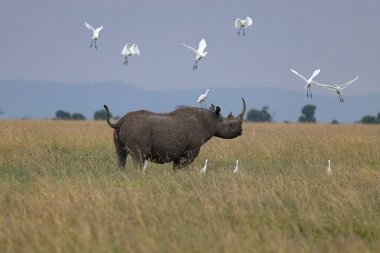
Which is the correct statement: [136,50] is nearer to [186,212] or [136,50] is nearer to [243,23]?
[243,23]

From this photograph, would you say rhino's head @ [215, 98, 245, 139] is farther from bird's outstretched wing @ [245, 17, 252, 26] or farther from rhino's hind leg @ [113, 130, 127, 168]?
bird's outstretched wing @ [245, 17, 252, 26]

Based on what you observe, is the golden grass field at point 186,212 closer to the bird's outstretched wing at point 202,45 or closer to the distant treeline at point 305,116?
the bird's outstretched wing at point 202,45

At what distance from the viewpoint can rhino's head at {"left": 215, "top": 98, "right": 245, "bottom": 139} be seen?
14.8 metres

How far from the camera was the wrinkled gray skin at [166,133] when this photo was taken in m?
13.1

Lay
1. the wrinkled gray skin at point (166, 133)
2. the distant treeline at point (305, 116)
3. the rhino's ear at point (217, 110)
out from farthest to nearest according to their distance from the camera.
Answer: the distant treeline at point (305, 116), the rhino's ear at point (217, 110), the wrinkled gray skin at point (166, 133)

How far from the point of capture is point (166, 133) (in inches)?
531

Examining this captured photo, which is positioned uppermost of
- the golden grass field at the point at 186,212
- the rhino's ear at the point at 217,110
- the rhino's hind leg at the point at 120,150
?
the rhino's ear at the point at 217,110

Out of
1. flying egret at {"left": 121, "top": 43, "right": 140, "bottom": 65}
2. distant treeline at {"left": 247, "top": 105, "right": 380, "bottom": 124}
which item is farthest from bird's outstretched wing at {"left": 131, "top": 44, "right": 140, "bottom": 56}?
distant treeline at {"left": 247, "top": 105, "right": 380, "bottom": 124}

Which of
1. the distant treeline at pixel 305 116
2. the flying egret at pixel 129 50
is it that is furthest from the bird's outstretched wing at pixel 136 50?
the distant treeline at pixel 305 116

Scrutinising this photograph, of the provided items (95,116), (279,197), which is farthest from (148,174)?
(95,116)

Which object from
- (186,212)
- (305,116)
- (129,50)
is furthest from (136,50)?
(305,116)

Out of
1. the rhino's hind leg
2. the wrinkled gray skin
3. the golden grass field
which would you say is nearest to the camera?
the golden grass field

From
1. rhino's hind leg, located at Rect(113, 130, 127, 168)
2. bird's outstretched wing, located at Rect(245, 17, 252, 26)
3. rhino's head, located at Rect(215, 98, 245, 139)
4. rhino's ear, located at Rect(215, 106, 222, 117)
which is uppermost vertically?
bird's outstretched wing, located at Rect(245, 17, 252, 26)

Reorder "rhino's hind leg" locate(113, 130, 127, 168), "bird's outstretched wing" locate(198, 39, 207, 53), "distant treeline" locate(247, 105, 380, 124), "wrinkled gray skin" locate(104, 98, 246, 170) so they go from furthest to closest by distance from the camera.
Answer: "distant treeline" locate(247, 105, 380, 124)
"bird's outstretched wing" locate(198, 39, 207, 53)
"rhino's hind leg" locate(113, 130, 127, 168)
"wrinkled gray skin" locate(104, 98, 246, 170)
